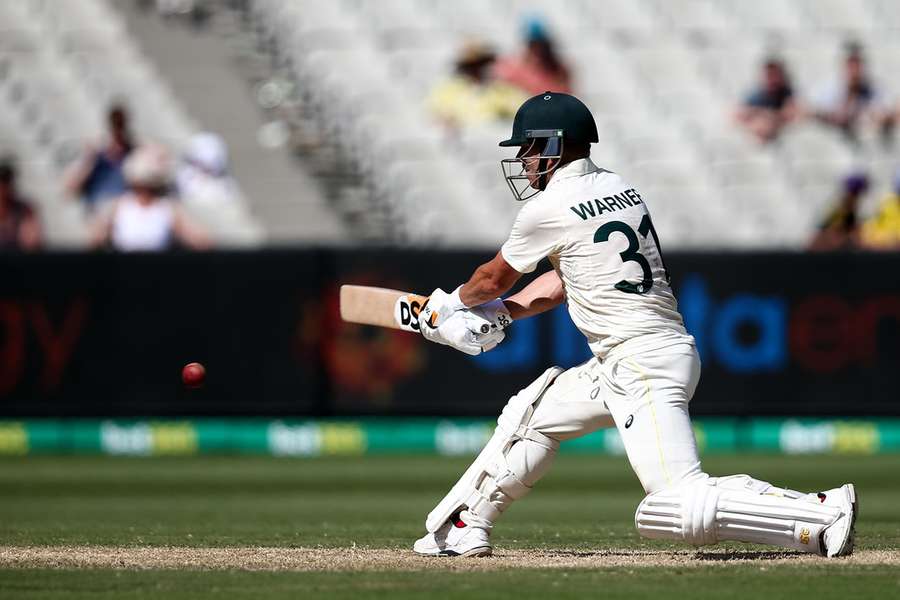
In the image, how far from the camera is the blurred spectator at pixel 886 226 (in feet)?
39.7

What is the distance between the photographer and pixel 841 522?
560 cm

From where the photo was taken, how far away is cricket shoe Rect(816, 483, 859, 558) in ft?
18.3

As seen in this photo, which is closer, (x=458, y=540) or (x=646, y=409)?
(x=646, y=409)

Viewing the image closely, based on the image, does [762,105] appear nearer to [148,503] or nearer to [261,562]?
[148,503]

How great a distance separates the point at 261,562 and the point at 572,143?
5.91 ft

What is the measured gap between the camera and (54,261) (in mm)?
11445

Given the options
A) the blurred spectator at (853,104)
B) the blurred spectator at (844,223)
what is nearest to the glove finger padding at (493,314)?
the blurred spectator at (844,223)

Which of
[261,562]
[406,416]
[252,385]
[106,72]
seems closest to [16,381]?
[252,385]

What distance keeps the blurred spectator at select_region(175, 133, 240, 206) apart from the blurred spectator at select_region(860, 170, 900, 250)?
4940mm

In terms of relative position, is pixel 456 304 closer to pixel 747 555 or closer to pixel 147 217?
pixel 747 555

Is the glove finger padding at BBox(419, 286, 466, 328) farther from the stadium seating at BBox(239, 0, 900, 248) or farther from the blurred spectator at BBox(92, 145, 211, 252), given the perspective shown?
the stadium seating at BBox(239, 0, 900, 248)

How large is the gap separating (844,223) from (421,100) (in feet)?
12.2

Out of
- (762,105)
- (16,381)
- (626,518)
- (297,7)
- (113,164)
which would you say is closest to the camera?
(626,518)

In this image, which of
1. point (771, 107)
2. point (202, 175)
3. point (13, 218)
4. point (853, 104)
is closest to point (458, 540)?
point (13, 218)
